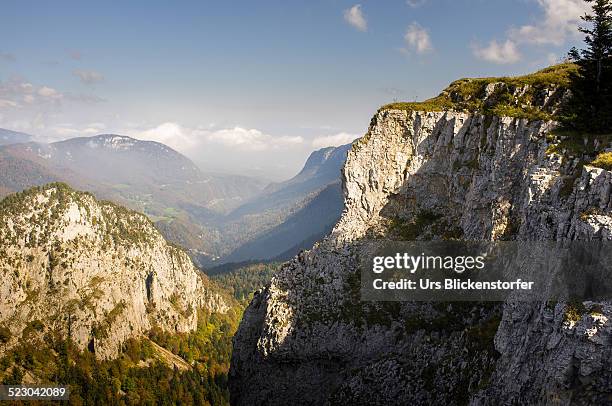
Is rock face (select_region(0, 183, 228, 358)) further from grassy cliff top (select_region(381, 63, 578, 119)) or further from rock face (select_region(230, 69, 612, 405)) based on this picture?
grassy cliff top (select_region(381, 63, 578, 119))

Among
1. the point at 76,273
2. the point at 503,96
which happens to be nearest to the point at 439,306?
the point at 503,96

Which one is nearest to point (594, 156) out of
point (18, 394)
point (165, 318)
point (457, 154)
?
point (457, 154)

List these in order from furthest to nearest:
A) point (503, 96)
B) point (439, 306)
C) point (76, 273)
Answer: point (76, 273) → point (503, 96) → point (439, 306)

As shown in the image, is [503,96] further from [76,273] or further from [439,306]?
[76,273]

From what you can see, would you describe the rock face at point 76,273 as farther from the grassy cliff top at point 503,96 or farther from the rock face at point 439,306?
the grassy cliff top at point 503,96

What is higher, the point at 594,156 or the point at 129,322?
the point at 594,156

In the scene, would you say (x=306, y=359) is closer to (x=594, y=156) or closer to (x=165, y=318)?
(x=594, y=156)
